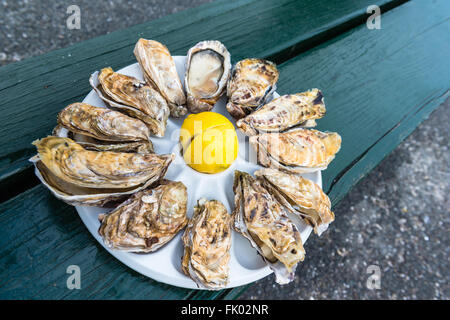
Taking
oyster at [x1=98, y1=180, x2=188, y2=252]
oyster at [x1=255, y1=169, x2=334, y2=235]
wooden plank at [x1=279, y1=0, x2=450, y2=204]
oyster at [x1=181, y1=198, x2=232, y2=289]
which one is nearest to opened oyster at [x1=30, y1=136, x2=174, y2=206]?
oyster at [x1=98, y1=180, x2=188, y2=252]

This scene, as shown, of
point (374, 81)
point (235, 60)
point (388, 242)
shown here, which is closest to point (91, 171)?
point (235, 60)

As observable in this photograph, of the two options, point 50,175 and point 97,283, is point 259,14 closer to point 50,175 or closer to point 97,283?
point 50,175

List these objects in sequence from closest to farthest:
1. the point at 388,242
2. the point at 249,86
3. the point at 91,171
→ 1. the point at 91,171
2. the point at 249,86
3. the point at 388,242

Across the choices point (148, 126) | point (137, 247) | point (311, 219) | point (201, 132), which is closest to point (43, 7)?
point (148, 126)

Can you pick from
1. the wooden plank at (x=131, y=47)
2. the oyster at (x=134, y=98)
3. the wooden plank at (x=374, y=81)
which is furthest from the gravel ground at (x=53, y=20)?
the wooden plank at (x=374, y=81)

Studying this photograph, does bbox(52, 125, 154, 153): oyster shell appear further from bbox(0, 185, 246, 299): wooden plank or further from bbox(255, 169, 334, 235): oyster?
bbox(255, 169, 334, 235): oyster

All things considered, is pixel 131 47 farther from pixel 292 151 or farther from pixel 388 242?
pixel 388 242
